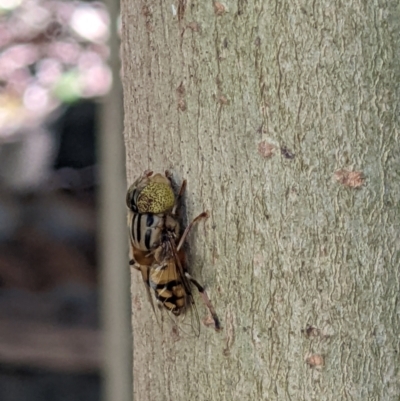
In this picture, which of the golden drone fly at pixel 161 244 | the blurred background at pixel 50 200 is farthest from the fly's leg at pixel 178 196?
the blurred background at pixel 50 200

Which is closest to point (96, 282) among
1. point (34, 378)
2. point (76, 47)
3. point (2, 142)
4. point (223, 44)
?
point (34, 378)

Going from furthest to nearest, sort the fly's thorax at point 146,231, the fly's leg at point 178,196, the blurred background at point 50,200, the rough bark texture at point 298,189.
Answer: the blurred background at point 50,200
the fly's thorax at point 146,231
the fly's leg at point 178,196
the rough bark texture at point 298,189

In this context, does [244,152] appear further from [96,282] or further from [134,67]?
[96,282]

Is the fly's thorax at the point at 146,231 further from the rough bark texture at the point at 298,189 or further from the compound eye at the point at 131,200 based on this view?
the rough bark texture at the point at 298,189

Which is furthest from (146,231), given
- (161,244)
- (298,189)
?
(298,189)

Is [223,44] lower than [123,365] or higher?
higher
